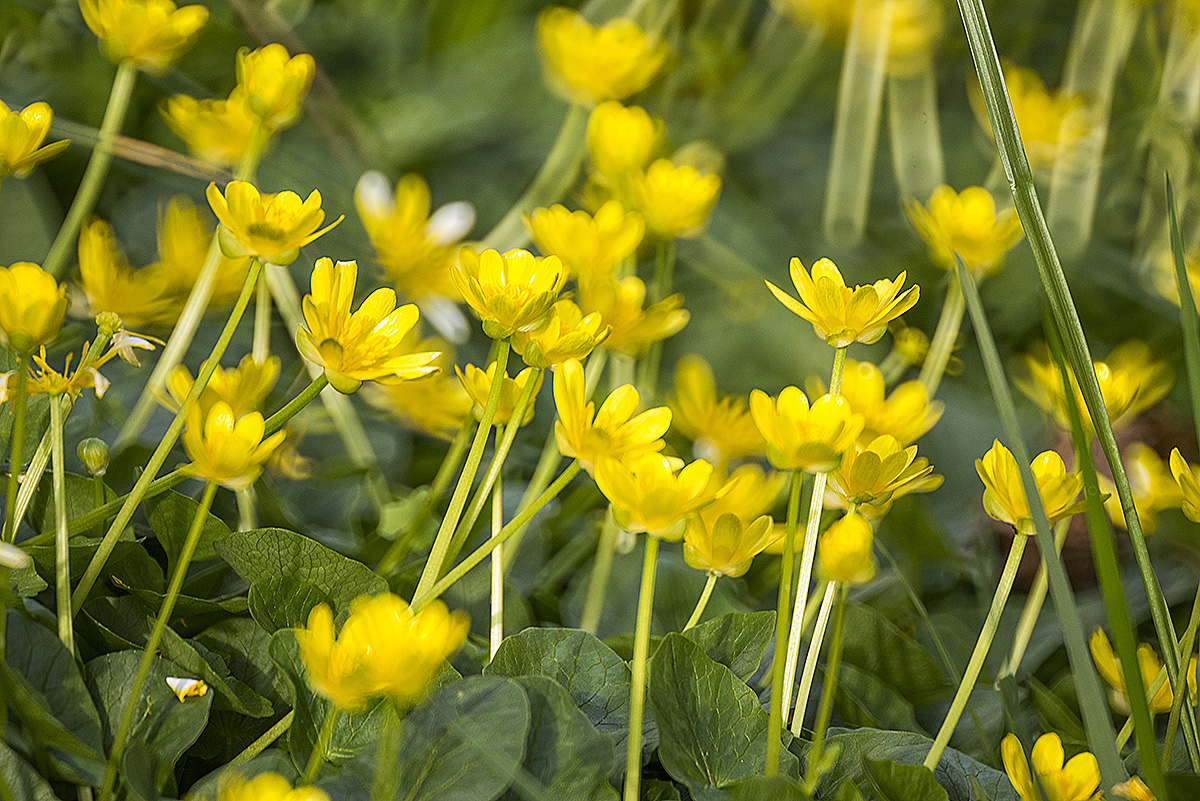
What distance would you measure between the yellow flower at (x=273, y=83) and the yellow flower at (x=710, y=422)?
8.0 inches

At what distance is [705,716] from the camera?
0.82 feet

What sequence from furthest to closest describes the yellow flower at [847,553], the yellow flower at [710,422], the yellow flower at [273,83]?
the yellow flower at [710,422] → the yellow flower at [273,83] → the yellow flower at [847,553]

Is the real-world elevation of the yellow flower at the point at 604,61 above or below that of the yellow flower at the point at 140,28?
below

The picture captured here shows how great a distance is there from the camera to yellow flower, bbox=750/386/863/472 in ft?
0.72

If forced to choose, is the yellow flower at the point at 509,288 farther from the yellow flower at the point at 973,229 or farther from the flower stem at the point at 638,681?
the yellow flower at the point at 973,229

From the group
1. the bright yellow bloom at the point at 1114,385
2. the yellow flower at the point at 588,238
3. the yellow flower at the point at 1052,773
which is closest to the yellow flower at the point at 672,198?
the yellow flower at the point at 588,238

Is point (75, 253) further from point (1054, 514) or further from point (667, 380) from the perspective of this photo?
point (1054, 514)

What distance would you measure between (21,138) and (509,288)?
0.13 metres

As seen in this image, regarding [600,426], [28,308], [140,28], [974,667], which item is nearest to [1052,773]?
[974,667]

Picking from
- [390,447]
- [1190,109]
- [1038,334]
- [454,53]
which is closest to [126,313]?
[390,447]

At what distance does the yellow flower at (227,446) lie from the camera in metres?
0.23

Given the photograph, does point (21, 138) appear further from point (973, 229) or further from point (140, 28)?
point (973, 229)

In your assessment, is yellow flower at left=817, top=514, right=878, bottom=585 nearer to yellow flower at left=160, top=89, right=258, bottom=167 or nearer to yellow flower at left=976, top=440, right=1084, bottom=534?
yellow flower at left=976, top=440, right=1084, bottom=534

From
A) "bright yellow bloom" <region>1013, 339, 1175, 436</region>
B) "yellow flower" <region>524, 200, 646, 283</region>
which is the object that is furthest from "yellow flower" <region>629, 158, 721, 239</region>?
"bright yellow bloom" <region>1013, 339, 1175, 436</region>
